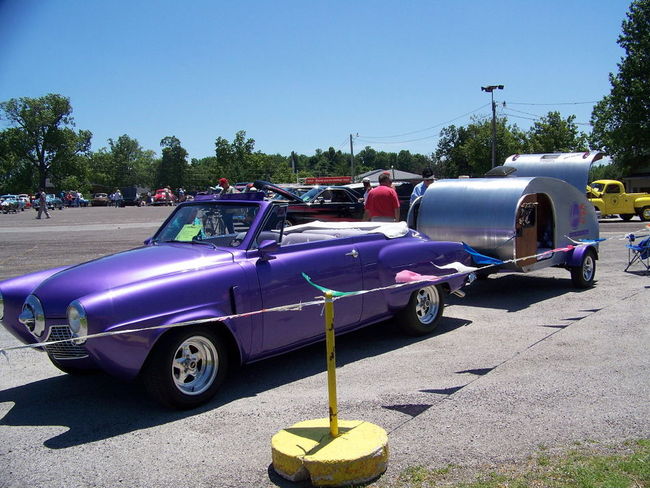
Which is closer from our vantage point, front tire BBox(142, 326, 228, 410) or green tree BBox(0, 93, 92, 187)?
front tire BBox(142, 326, 228, 410)

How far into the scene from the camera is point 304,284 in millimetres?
5527

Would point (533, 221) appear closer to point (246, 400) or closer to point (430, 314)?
point (430, 314)

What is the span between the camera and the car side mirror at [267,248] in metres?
5.29

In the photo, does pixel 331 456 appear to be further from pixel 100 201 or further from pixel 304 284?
pixel 100 201

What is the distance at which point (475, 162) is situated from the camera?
6147cm

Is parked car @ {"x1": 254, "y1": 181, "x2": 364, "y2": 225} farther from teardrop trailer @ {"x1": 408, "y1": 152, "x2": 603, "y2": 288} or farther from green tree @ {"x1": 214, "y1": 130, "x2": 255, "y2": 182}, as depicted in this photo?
green tree @ {"x1": 214, "y1": 130, "x2": 255, "y2": 182}

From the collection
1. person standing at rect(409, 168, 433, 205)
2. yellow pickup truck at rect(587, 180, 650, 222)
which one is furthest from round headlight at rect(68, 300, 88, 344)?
yellow pickup truck at rect(587, 180, 650, 222)

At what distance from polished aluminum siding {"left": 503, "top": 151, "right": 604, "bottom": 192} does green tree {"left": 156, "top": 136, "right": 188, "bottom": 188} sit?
259 feet

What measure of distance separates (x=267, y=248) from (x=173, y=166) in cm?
8781

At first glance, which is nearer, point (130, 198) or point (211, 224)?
point (211, 224)

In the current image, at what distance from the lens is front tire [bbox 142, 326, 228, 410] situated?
14.8ft

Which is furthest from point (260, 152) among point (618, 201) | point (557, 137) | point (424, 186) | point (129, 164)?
point (129, 164)

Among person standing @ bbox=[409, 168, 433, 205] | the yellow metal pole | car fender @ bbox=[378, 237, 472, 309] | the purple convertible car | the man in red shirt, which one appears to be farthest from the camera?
person standing @ bbox=[409, 168, 433, 205]

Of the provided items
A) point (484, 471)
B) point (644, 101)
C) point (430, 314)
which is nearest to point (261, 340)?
point (484, 471)
